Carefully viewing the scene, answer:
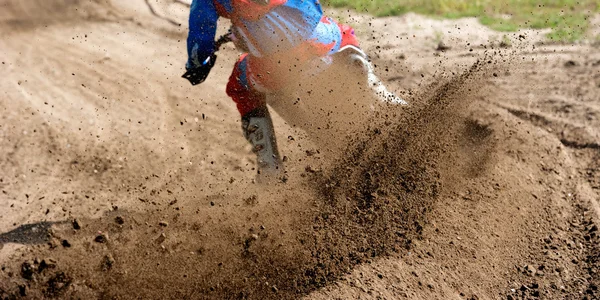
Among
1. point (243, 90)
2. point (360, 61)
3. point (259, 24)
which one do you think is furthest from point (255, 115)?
point (360, 61)

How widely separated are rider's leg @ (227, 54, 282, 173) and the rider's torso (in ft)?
0.90

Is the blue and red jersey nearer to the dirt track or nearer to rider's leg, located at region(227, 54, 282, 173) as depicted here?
rider's leg, located at region(227, 54, 282, 173)

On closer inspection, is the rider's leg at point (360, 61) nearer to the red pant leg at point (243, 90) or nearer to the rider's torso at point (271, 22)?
the rider's torso at point (271, 22)

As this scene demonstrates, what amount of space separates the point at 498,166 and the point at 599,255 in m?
1.09

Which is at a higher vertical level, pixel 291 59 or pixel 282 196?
pixel 291 59

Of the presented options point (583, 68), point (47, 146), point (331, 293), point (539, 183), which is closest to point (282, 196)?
point (331, 293)

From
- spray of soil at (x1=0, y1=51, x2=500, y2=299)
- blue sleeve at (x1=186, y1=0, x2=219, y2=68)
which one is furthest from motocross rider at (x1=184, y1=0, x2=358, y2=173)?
spray of soil at (x1=0, y1=51, x2=500, y2=299)

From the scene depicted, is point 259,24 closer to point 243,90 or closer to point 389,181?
point 243,90

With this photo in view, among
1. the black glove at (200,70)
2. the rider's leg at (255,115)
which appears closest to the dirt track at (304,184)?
the rider's leg at (255,115)

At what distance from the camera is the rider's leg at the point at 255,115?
4281mm

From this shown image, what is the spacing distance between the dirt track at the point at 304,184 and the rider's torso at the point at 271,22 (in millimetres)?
1183

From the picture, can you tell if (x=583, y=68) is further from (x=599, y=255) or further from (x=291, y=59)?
(x=291, y=59)

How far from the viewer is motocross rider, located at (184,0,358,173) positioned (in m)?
3.87

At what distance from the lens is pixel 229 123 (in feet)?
19.1
